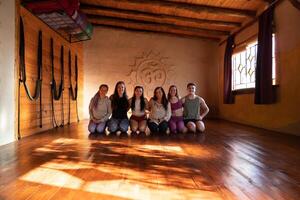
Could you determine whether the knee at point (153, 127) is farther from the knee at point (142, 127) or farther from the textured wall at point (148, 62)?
the textured wall at point (148, 62)

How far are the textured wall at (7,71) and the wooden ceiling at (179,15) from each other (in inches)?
114

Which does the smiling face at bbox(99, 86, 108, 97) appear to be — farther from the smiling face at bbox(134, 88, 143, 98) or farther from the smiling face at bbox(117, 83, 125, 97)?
the smiling face at bbox(134, 88, 143, 98)

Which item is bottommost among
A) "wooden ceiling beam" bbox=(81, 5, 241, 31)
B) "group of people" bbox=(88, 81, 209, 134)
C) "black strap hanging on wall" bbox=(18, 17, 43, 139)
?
"group of people" bbox=(88, 81, 209, 134)

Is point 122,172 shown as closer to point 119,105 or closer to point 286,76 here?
point 119,105

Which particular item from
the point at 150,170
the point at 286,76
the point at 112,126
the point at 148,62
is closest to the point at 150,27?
the point at 148,62

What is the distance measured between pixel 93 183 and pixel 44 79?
12.6 ft

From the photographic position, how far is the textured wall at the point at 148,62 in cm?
892

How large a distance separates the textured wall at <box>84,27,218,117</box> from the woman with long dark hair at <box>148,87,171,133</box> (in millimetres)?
3796

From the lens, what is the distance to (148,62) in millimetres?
9023

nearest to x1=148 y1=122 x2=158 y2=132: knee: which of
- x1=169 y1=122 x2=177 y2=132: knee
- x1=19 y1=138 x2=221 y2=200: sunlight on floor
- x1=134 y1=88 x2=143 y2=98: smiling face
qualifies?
x1=169 y1=122 x2=177 y2=132: knee

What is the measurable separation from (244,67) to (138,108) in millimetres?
3094

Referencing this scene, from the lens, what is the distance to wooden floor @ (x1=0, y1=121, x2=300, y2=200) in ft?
5.98

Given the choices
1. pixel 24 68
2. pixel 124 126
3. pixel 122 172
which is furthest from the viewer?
pixel 124 126

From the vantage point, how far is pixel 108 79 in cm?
893
